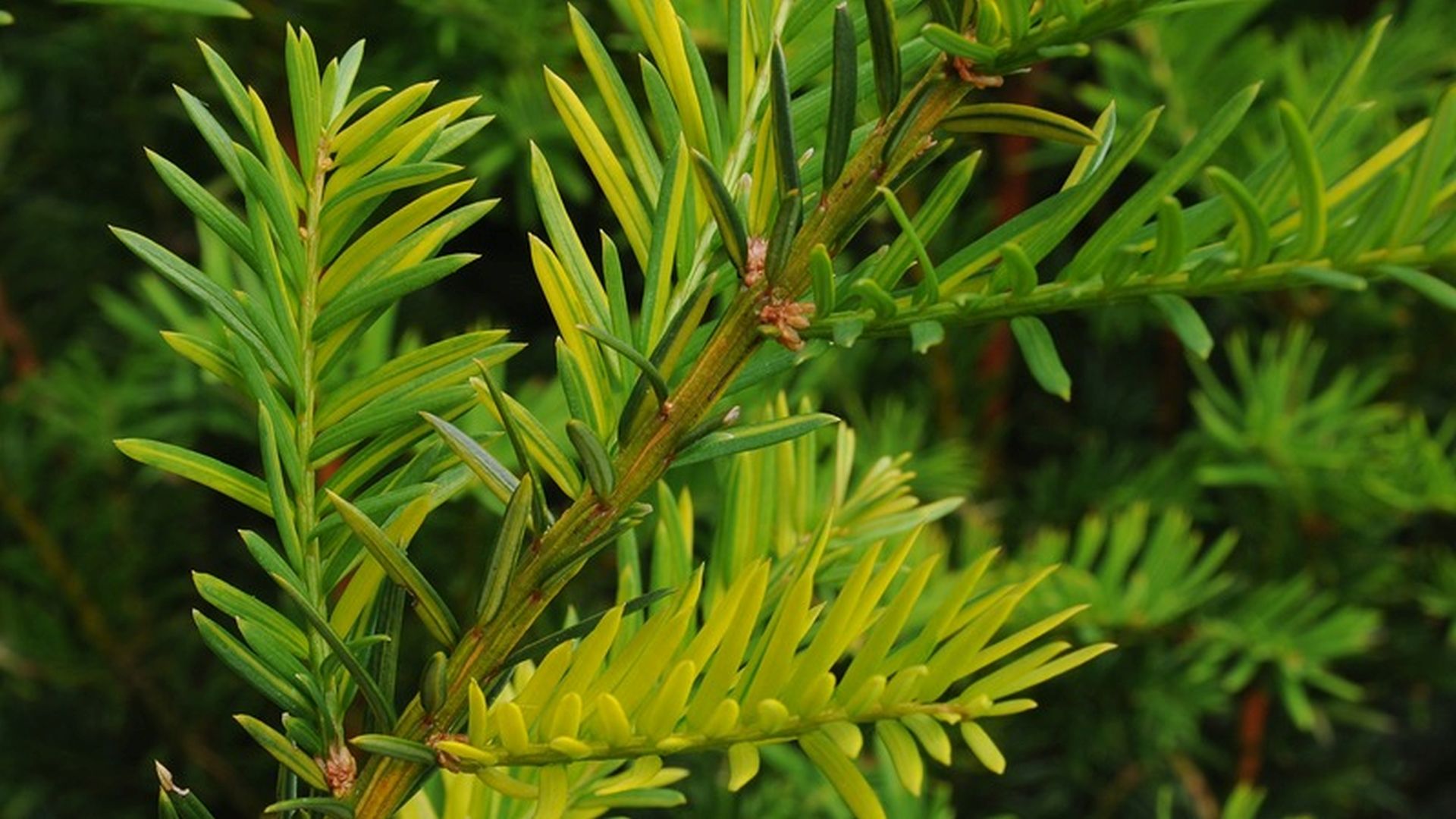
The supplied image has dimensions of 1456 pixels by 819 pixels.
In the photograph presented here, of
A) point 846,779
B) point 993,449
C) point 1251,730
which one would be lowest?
point 1251,730

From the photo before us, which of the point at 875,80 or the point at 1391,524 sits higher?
the point at 875,80

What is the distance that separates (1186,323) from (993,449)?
1.57ft

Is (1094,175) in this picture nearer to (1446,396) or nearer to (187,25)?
(187,25)

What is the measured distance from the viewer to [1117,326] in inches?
24.5

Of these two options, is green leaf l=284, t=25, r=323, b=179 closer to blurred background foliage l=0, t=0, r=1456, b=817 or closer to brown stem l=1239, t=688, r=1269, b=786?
blurred background foliage l=0, t=0, r=1456, b=817

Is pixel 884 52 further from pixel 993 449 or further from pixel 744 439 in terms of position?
pixel 993 449

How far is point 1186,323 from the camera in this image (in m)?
0.16

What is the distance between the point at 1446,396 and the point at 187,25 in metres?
0.54

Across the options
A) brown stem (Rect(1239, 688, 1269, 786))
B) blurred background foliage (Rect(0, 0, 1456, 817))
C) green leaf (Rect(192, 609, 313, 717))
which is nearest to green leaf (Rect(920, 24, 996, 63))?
green leaf (Rect(192, 609, 313, 717))

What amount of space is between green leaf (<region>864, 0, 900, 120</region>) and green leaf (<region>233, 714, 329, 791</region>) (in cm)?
10

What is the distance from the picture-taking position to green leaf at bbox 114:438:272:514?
0.61ft

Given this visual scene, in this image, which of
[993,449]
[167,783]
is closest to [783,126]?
[167,783]

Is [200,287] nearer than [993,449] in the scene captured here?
Yes

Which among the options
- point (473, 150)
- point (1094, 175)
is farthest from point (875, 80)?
point (473, 150)
